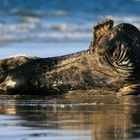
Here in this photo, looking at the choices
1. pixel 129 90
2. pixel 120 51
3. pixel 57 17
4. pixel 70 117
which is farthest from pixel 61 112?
pixel 57 17

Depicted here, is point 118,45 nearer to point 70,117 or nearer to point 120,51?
point 120,51

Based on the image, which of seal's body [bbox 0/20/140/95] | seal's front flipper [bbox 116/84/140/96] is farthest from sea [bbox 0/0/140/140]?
seal's body [bbox 0/20/140/95]

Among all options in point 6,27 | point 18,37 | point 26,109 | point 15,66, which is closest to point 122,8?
point 6,27

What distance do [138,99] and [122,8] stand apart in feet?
55.4

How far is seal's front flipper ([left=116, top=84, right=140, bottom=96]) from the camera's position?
25.5 ft

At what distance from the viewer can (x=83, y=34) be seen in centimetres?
1605

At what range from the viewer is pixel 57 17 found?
2088 cm

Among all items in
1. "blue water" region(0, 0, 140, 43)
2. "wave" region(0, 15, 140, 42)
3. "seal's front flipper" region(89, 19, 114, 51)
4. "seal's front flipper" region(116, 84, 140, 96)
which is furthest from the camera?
"blue water" region(0, 0, 140, 43)

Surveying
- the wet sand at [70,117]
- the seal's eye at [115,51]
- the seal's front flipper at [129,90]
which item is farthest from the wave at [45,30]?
the wet sand at [70,117]

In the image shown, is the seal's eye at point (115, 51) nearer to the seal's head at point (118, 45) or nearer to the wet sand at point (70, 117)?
the seal's head at point (118, 45)

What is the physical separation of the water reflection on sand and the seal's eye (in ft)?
1.72

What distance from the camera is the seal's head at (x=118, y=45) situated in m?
7.92

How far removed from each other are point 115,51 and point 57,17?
12903 millimetres

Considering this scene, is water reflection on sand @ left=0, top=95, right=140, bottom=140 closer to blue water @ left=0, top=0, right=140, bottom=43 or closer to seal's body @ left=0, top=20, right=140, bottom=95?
seal's body @ left=0, top=20, right=140, bottom=95
